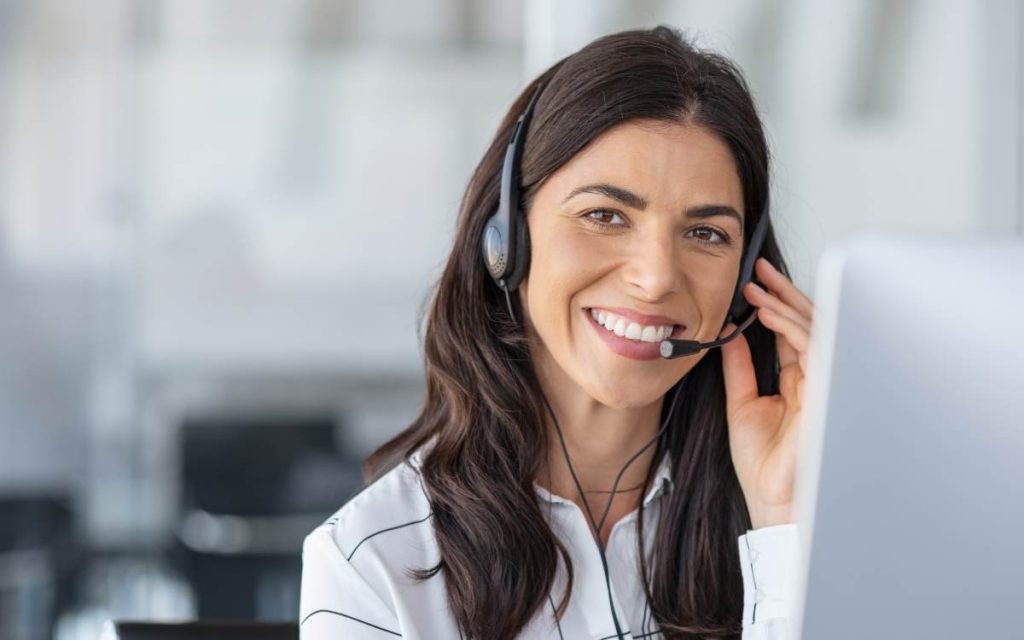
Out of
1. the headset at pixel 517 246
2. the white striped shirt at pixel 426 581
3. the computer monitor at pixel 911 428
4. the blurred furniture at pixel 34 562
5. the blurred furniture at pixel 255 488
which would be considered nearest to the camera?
the computer monitor at pixel 911 428

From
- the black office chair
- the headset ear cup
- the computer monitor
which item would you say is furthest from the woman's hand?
the computer monitor

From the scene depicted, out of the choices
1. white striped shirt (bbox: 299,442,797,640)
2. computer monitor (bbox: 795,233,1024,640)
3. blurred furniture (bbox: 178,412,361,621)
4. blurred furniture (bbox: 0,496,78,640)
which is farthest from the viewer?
blurred furniture (bbox: 178,412,361,621)

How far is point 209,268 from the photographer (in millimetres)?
4133

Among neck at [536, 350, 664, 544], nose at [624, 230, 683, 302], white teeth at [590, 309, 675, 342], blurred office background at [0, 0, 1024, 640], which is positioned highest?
blurred office background at [0, 0, 1024, 640]

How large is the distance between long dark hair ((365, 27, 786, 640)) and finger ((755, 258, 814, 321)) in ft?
0.15

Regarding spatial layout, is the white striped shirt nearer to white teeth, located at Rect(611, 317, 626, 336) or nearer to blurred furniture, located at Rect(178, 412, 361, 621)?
white teeth, located at Rect(611, 317, 626, 336)

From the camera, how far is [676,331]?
1.40m

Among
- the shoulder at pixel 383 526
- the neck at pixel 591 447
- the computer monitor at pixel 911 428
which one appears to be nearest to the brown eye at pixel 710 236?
the neck at pixel 591 447

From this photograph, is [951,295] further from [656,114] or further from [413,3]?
[413,3]

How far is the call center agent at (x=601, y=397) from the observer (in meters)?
1.36

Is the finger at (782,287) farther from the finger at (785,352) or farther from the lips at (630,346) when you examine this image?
the lips at (630,346)

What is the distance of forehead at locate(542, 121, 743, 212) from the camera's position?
1361 mm

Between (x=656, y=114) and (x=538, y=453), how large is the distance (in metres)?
0.41

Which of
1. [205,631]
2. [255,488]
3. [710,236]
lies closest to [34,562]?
[255,488]
